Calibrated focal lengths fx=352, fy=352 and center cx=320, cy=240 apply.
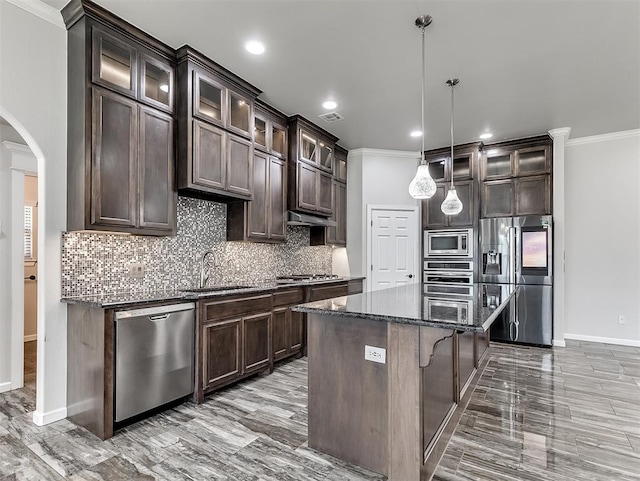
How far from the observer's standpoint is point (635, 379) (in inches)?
140

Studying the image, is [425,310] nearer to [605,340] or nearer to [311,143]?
[311,143]

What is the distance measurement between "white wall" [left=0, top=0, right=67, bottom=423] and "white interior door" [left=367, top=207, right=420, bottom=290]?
4128 mm

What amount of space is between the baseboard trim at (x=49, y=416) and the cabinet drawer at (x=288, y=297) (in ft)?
6.30

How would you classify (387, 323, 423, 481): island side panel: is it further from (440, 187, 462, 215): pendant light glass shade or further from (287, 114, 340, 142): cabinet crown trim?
(287, 114, 340, 142): cabinet crown trim

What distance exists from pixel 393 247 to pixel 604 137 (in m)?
3.39

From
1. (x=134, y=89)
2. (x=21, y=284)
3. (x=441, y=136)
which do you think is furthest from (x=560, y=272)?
(x=21, y=284)

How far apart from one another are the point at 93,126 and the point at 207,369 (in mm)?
2075

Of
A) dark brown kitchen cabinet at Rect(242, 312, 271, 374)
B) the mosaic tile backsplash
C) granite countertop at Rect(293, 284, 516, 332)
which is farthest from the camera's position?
dark brown kitchen cabinet at Rect(242, 312, 271, 374)

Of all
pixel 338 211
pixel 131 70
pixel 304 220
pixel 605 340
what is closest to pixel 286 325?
pixel 304 220

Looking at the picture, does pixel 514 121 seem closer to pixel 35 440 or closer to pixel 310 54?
pixel 310 54

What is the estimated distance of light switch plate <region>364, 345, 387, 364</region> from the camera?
6.53ft

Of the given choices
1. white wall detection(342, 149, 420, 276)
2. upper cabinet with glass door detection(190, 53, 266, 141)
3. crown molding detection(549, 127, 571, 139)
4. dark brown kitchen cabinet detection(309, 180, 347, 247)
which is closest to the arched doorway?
upper cabinet with glass door detection(190, 53, 266, 141)

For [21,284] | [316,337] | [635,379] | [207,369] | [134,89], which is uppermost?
[134,89]

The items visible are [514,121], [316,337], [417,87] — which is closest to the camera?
[316,337]
